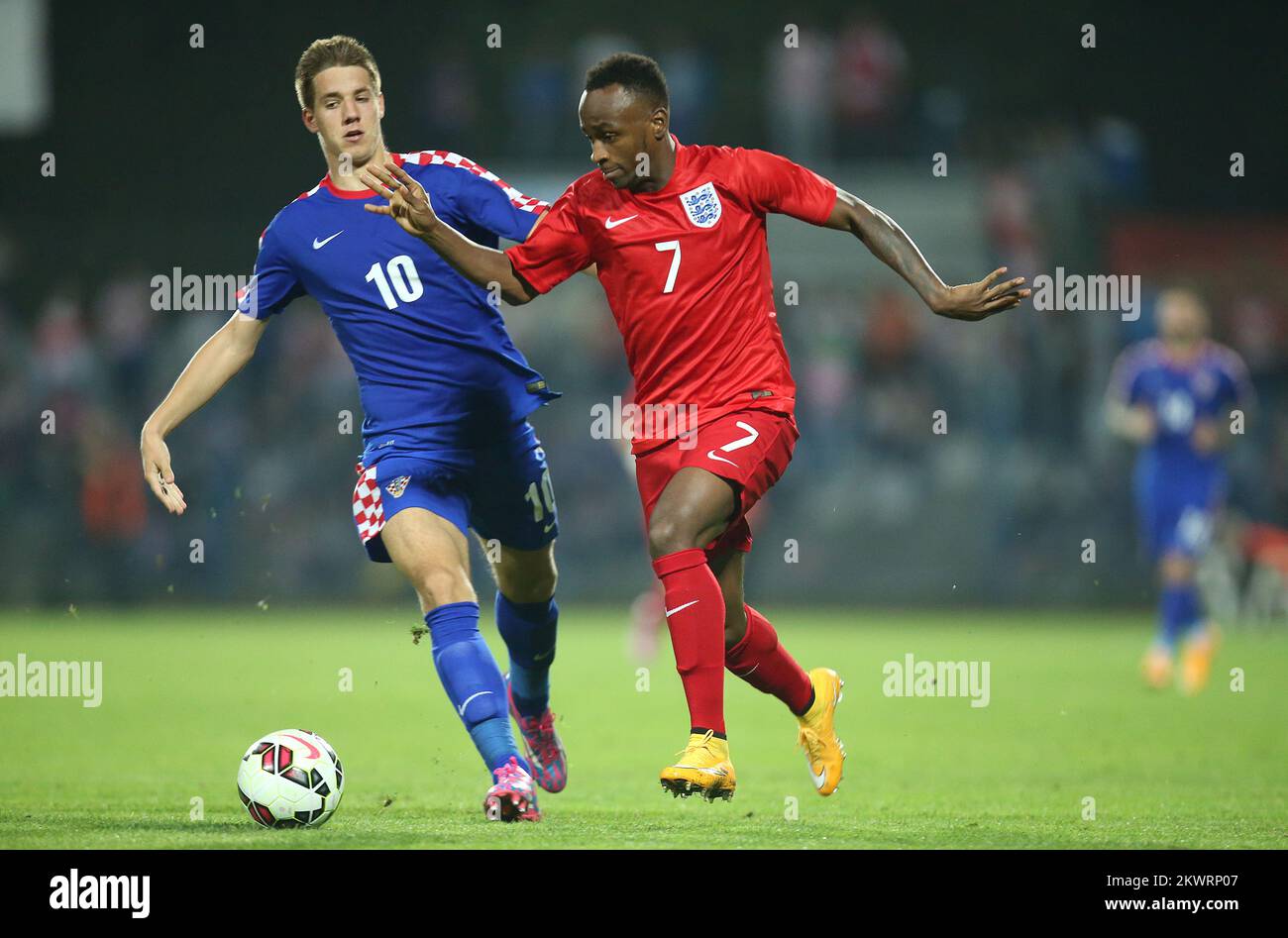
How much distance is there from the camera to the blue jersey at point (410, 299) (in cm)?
595

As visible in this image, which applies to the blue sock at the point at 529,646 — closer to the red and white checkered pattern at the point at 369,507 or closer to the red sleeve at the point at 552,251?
the red and white checkered pattern at the point at 369,507

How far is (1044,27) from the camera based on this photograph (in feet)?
70.3

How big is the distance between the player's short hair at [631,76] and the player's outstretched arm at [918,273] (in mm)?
730

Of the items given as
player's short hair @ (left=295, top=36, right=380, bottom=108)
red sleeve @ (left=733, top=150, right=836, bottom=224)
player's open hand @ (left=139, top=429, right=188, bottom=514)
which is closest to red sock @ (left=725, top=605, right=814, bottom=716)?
red sleeve @ (left=733, top=150, right=836, bottom=224)

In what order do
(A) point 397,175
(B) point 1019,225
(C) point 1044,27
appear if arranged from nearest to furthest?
(A) point 397,175
(B) point 1019,225
(C) point 1044,27

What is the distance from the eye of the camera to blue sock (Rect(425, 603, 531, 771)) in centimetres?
559

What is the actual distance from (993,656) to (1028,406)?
16.8ft

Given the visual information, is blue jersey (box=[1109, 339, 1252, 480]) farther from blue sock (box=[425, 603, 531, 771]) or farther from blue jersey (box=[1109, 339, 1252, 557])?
blue sock (box=[425, 603, 531, 771])

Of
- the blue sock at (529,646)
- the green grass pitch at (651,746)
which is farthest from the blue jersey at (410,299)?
the green grass pitch at (651,746)

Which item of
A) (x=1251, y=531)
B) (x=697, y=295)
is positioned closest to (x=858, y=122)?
(x=1251, y=531)
